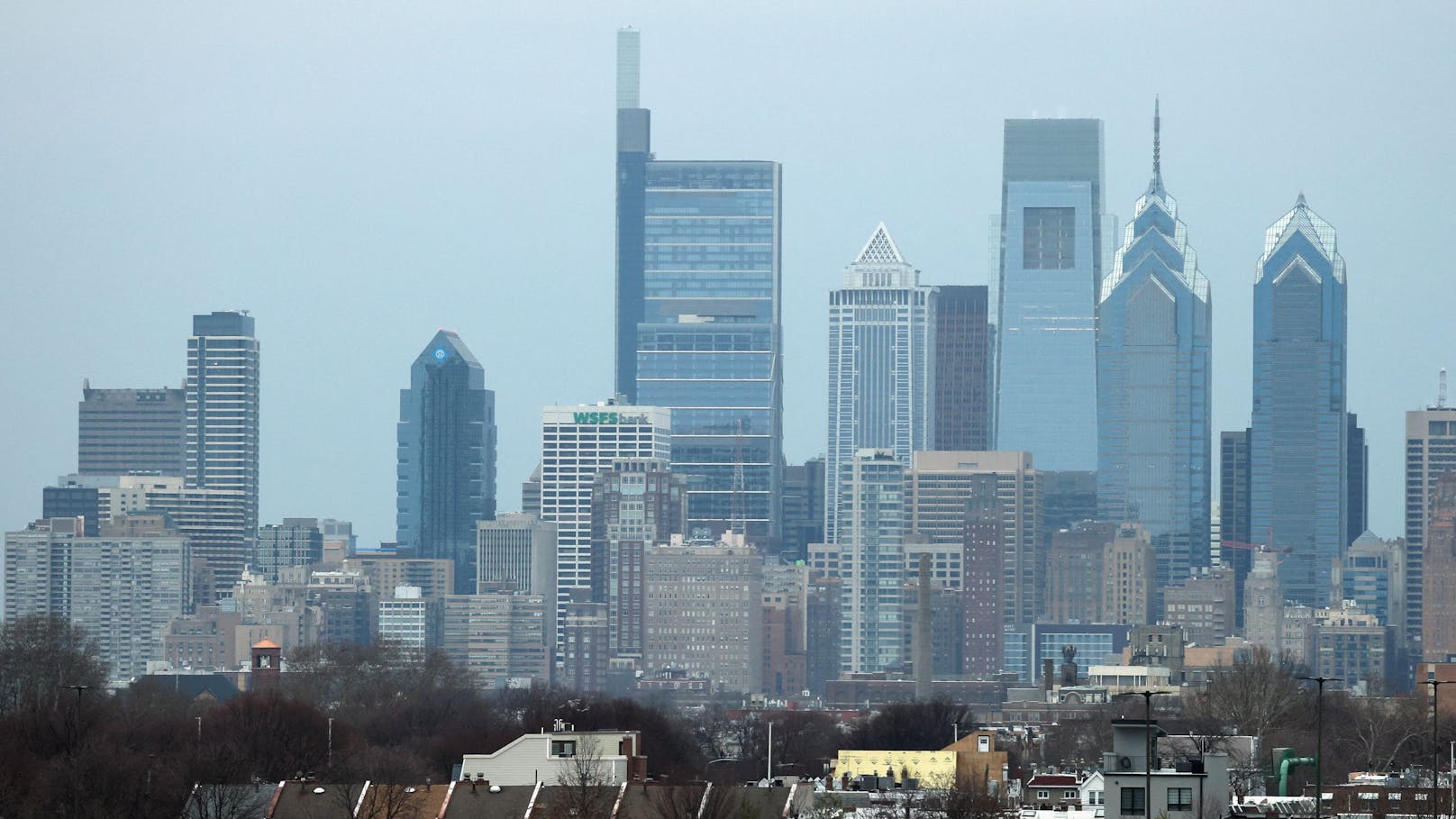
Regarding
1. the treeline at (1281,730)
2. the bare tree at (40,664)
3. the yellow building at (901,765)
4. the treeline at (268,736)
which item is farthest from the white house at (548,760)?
the bare tree at (40,664)

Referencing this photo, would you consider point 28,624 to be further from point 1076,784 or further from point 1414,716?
point 1076,784

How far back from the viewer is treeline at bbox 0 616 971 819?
88.5 meters

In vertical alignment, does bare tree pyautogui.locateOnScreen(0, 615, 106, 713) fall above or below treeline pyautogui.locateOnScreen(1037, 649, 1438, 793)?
above

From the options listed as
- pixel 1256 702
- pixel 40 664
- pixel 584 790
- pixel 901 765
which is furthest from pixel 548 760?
pixel 40 664

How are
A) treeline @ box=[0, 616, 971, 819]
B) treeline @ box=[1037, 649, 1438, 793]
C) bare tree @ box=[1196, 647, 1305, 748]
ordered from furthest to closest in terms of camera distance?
bare tree @ box=[1196, 647, 1305, 748], treeline @ box=[1037, 649, 1438, 793], treeline @ box=[0, 616, 971, 819]

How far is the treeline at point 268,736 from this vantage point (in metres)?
88.5

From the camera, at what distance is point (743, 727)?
198500 mm

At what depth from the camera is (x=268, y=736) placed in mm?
116875

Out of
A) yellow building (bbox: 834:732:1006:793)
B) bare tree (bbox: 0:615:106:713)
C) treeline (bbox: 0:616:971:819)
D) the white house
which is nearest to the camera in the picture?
treeline (bbox: 0:616:971:819)

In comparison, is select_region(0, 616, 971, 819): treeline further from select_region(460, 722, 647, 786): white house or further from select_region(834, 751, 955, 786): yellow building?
select_region(834, 751, 955, 786): yellow building

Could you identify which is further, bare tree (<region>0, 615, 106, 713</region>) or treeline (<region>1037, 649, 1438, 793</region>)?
bare tree (<region>0, 615, 106, 713</region>)

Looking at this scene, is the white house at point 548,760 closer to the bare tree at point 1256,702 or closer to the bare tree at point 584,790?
the bare tree at point 584,790

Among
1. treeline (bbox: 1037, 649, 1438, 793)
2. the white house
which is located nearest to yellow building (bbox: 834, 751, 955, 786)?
treeline (bbox: 1037, 649, 1438, 793)

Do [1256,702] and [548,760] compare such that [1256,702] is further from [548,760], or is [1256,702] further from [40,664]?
[40,664]
